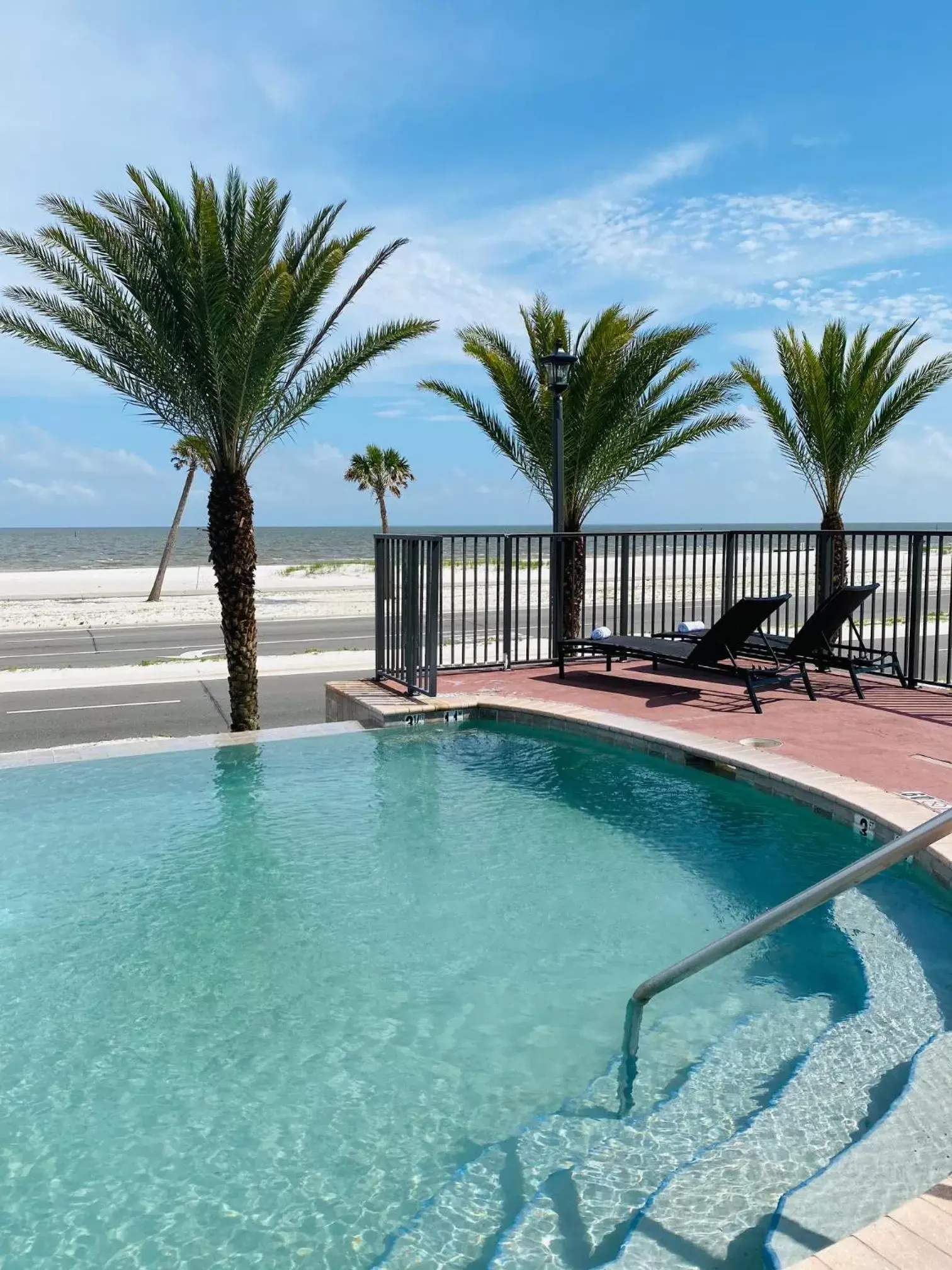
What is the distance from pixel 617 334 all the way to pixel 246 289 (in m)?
6.21

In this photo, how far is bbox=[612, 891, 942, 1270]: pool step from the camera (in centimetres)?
262

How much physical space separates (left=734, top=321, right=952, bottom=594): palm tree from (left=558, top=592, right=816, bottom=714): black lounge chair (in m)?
6.69

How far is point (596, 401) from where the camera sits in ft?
47.5

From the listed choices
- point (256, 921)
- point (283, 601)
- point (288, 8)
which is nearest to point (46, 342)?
point (288, 8)

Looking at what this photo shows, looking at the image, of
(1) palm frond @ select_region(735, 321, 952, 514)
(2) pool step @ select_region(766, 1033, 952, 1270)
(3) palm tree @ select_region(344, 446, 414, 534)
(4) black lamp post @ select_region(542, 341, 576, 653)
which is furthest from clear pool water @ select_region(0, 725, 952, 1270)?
(3) palm tree @ select_region(344, 446, 414, 534)

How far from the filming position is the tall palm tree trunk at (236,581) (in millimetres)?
10812

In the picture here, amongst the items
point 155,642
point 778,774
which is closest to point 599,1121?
point 778,774

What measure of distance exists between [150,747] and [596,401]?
9.10m

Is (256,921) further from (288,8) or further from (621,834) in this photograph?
(288,8)

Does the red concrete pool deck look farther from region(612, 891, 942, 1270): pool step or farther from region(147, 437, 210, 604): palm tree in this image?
region(147, 437, 210, 604): palm tree

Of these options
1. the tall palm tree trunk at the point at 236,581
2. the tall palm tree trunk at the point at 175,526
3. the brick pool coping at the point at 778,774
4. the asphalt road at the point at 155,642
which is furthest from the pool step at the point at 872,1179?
the tall palm tree trunk at the point at 175,526

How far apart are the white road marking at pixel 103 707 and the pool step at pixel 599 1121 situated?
1082 centimetres

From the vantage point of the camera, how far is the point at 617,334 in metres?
14.2

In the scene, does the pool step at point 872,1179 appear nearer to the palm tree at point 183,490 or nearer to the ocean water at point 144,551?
the palm tree at point 183,490
